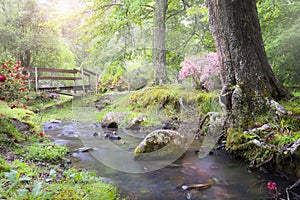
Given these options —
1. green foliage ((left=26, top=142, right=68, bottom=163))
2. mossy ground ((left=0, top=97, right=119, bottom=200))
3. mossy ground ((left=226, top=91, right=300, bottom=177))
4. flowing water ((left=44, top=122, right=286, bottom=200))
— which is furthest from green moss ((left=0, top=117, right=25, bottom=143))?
mossy ground ((left=226, top=91, right=300, bottom=177))

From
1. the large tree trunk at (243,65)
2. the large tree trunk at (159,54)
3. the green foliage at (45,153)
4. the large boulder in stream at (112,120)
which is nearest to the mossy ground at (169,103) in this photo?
the large boulder in stream at (112,120)

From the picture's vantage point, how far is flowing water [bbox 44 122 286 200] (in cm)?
282

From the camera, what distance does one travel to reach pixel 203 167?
3697mm

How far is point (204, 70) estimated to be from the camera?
695cm

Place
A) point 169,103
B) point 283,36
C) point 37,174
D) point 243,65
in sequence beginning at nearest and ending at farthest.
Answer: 1. point 37,174
2. point 243,65
3. point 283,36
4. point 169,103

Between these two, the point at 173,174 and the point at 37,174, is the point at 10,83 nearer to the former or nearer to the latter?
the point at 37,174

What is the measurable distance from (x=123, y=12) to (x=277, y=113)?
7.23 meters

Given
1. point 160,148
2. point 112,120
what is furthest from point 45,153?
point 112,120

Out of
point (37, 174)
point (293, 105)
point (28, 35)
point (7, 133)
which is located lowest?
point (37, 174)

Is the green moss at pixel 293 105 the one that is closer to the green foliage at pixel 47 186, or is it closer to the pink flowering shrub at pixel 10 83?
the green foliage at pixel 47 186

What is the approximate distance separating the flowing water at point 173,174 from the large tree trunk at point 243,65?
90cm

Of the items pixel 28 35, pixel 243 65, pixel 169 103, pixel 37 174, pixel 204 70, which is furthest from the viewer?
pixel 28 35

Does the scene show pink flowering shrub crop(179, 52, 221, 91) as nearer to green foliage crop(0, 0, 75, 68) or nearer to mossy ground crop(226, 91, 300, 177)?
mossy ground crop(226, 91, 300, 177)

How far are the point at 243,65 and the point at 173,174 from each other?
225 cm
